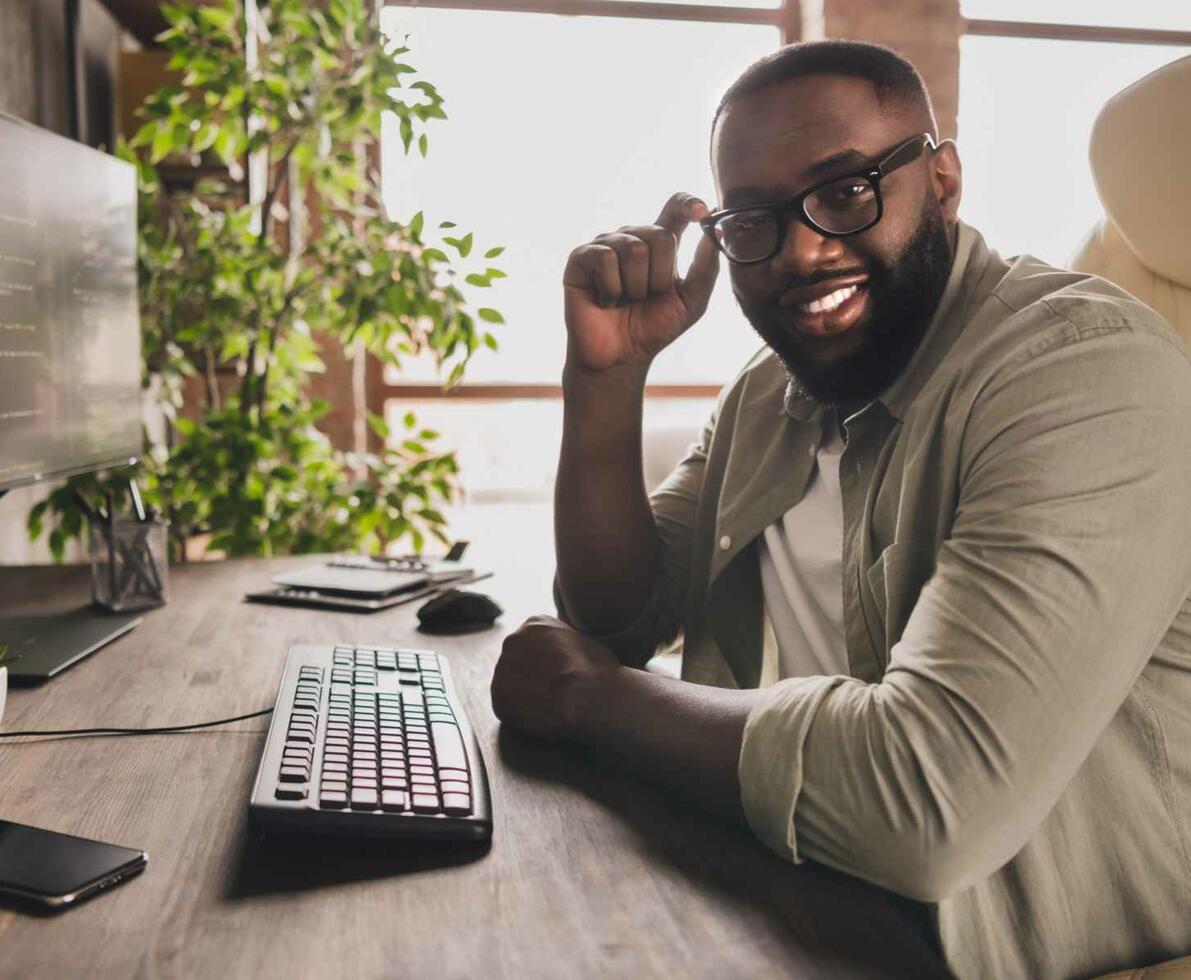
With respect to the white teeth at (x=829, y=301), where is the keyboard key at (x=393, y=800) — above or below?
below

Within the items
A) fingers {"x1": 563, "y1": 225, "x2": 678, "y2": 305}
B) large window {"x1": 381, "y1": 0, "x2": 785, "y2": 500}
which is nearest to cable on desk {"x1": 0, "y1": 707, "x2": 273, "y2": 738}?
fingers {"x1": 563, "y1": 225, "x2": 678, "y2": 305}

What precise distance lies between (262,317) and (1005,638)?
182 centimetres

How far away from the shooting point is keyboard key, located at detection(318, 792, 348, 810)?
679 millimetres

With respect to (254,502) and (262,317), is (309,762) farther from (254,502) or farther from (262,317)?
(262,317)

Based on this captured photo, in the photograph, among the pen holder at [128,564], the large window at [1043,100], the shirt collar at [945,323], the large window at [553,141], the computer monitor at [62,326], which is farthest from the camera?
the large window at [1043,100]

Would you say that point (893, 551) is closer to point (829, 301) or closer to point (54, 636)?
point (829, 301)

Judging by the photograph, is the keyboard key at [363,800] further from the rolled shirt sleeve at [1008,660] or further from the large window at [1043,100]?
the large window at [1043,100]

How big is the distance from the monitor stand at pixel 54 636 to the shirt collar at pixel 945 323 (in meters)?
0.88

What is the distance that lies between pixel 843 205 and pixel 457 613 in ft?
2.18

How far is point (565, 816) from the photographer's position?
2.45ft

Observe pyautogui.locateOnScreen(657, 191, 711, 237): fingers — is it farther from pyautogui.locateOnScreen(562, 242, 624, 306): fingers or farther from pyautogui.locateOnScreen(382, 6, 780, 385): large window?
pyautogui.locateOnScreen(382, 6, 780, 385): large window

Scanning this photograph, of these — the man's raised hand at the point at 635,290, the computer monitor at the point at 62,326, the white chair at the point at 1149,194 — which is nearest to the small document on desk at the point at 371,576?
the computer monitor at the point at 62,326

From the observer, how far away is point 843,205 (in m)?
1.04

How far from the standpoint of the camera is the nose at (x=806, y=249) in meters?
1.05
